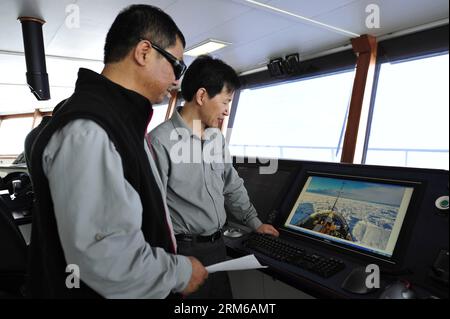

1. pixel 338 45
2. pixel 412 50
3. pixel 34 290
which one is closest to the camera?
pixel 34 290

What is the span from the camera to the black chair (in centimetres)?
131

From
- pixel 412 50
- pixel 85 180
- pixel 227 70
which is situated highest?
pixel 412 50

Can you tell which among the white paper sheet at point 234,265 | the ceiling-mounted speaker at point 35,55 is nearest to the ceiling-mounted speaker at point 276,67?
the ceiling-mounted speaker at point 35,55

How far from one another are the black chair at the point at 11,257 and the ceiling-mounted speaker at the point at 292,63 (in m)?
3.56

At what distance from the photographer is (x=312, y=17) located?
9.60 ft

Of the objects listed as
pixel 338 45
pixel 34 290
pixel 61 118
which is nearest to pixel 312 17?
pixel 338 45

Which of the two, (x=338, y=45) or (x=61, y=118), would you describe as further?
(x=338, y=45)

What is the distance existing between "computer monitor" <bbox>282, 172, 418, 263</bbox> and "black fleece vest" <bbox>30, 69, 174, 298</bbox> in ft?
2.51

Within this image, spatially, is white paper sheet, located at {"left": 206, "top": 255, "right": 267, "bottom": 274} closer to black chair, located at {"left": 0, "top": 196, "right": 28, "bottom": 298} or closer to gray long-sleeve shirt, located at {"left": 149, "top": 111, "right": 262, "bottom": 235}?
gray long-sleeve shirt, located at {"left": 149, "top": 111, "right": 262, "bottom": 235}

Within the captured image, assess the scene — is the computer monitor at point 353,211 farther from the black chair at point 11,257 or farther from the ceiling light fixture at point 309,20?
the ceiling light fixture at point 309,20

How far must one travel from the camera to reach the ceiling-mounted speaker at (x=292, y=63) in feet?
13.1

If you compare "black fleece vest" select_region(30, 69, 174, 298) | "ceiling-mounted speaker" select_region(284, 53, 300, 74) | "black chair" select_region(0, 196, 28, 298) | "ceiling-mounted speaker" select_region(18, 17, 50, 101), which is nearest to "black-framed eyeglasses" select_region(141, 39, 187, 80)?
"black fleece vest" select_region(30, 69, 174, 298)

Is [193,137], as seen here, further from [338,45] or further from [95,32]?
[338,45]

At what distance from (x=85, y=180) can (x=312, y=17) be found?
111 inches
